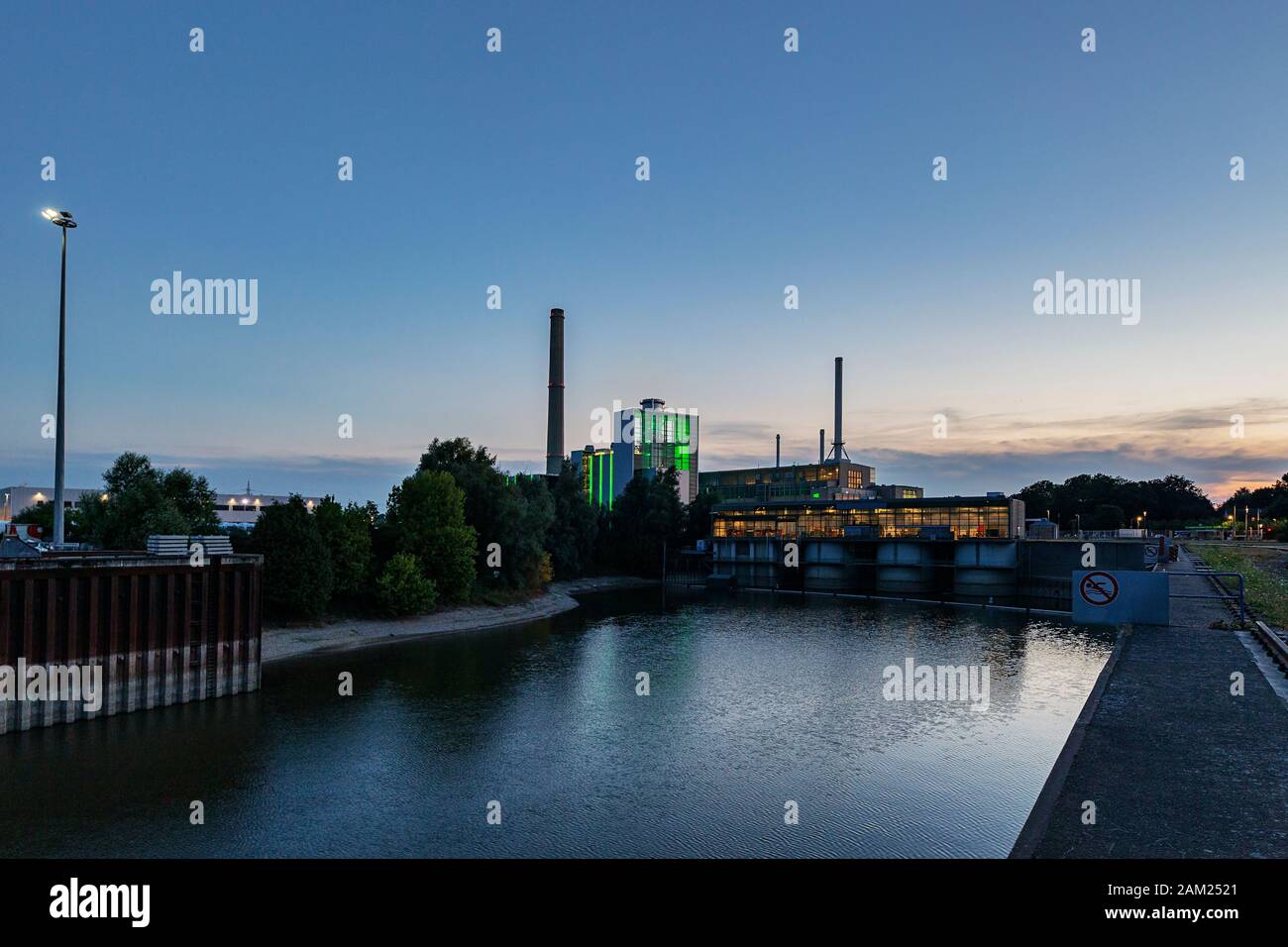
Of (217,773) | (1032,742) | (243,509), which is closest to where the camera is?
(217,773)

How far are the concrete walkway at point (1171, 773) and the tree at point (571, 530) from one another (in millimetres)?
80712

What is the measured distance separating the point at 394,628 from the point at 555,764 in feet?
126

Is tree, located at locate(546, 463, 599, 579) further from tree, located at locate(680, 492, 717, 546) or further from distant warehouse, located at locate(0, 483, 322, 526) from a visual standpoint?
distant warehouse, located at locate(0, 483, 322, 526)

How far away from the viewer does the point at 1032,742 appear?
3100cm

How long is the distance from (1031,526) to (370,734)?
12584 cm

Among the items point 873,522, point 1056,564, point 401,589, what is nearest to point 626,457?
point 873,522

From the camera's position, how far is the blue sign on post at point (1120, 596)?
4781cm

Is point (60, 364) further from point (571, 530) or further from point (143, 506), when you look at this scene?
point (571, 530)

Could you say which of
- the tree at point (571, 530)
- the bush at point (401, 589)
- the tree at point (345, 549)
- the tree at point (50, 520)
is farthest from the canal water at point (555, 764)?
the tree at point (571, 530)

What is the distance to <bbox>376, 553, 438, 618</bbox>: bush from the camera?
210 ft

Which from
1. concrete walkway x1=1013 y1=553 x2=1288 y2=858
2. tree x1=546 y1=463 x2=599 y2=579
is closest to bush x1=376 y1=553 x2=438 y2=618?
tree x1=546 y1=463 x2=599 y2=579

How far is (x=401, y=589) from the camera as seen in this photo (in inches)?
2532

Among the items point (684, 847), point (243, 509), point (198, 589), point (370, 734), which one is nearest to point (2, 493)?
point (243, 509)
